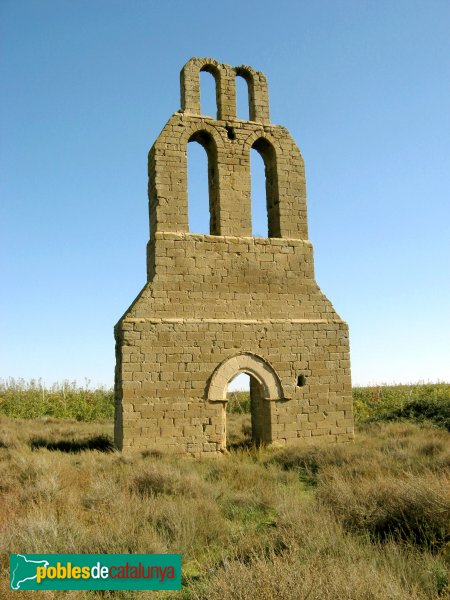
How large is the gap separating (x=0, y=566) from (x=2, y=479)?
12.4ft

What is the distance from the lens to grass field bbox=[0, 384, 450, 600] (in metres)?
3.60

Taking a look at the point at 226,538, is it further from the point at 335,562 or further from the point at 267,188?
the point at 267,188

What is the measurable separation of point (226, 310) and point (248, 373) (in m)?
1.50

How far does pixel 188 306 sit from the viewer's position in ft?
35.4

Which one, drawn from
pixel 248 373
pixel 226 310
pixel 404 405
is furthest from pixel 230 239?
pixel 404 405

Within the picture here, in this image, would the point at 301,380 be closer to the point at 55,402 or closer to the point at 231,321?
the point at 231,321

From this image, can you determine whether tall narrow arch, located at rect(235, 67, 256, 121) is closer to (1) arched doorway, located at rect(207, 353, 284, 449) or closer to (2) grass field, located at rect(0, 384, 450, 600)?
(1) arched doorway, located at rect(207, 353, 284, 449)

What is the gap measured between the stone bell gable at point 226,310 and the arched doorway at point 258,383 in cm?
3

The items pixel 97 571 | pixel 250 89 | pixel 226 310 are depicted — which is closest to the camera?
pixel 97 571

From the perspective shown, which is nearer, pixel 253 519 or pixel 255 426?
pixel 253 519

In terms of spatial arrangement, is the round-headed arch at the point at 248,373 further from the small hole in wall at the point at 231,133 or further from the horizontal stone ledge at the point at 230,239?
the small hole in wall at the point at 231,133

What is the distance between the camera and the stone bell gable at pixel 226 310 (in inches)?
403

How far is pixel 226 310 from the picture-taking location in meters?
11.0

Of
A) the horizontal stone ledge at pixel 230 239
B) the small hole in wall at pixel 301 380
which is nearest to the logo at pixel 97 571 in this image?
the small hole in wall at pixel 301 380
